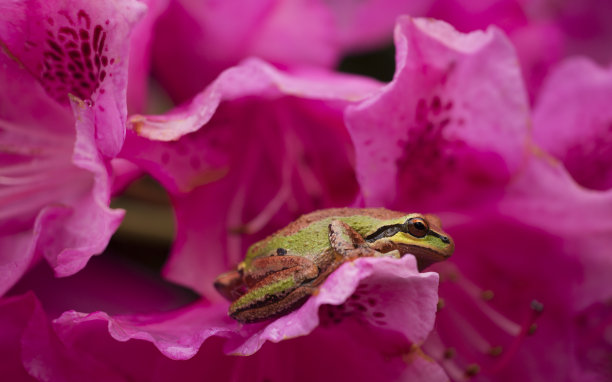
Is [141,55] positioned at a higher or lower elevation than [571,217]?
higher

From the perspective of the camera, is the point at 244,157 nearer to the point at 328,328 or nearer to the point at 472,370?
the point at 328,328

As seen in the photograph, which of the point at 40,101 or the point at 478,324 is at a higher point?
the point at 40,101

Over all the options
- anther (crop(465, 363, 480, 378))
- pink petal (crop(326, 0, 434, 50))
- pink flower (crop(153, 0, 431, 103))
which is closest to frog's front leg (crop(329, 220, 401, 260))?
anther (crop(465, 363, 480, 378))

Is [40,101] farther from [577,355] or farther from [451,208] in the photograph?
[577,355]

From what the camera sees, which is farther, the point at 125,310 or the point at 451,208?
the point at 125,310

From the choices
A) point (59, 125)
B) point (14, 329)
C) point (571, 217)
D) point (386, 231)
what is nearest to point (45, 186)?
point (59, 125)

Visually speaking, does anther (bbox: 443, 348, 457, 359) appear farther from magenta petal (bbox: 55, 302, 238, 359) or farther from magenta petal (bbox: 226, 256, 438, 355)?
magenta petal (bbox: 55, 302, 238, 359)

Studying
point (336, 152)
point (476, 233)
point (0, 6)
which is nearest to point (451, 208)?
point (476, 233)
